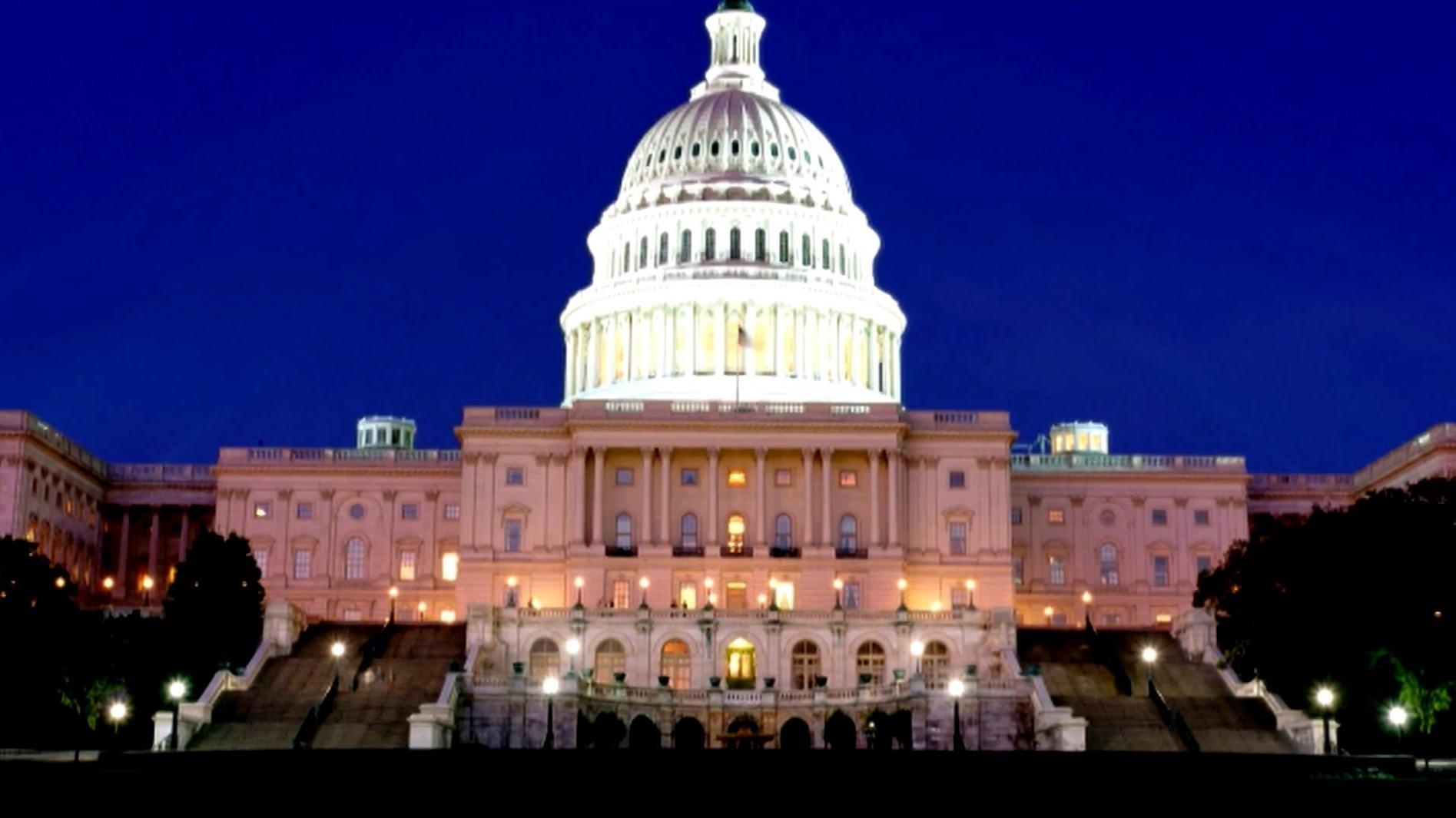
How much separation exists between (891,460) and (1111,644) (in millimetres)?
26184

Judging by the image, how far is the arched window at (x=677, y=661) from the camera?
347ft

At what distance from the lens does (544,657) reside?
105 metres

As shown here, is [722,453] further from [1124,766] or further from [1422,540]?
[1124,766]

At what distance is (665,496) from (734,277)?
24.3 m

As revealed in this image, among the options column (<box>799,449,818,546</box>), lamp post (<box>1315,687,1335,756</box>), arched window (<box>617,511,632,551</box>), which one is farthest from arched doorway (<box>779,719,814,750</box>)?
arched window (<box>617,511,632,551</box>)

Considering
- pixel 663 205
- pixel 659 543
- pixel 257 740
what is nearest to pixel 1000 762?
pixel 257 740

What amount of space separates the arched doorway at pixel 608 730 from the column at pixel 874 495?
33.6 m

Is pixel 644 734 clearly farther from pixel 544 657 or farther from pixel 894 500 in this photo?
pixel 894 500

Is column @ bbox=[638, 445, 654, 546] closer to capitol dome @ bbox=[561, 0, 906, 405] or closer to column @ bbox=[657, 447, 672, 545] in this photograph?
column @ bbox=[657, 447, 672, 545]

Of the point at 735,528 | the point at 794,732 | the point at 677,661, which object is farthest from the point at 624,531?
the point at 794,732

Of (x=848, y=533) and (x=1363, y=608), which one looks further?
(x=848, y=533)

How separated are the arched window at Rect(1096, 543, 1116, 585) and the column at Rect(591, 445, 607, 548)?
31311 mm

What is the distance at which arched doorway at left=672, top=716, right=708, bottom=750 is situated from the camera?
96062 mm

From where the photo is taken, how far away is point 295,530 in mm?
139750
